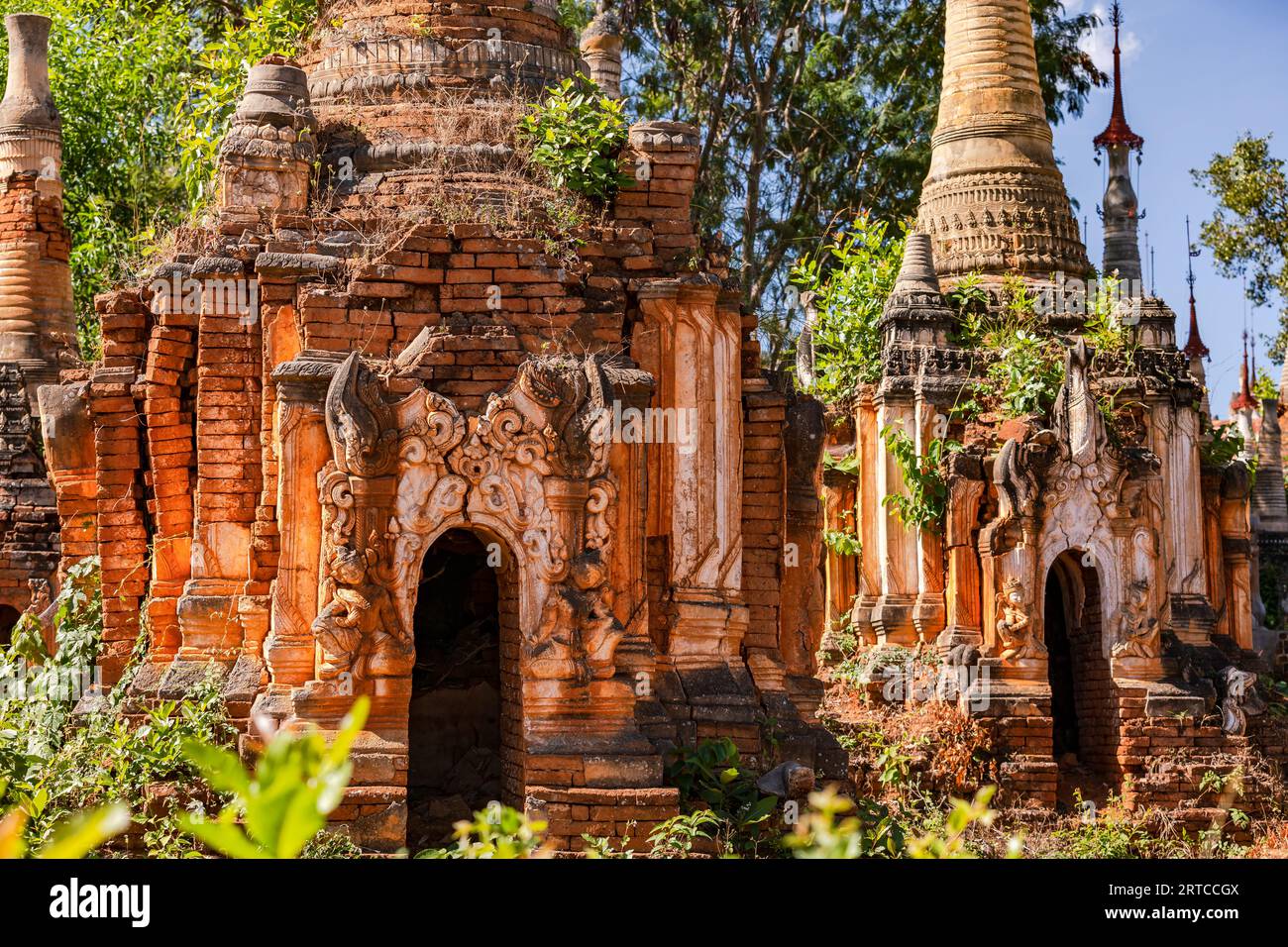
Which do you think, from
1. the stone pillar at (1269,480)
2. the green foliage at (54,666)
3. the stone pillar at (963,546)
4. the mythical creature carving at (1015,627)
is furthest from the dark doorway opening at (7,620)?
the stone pillar at (1269,480)

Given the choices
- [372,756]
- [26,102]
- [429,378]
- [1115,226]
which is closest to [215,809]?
[372,756]

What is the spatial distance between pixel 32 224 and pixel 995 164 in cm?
868

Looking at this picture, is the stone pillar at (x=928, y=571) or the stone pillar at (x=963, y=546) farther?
the stone pillar at (x=928, y=571)

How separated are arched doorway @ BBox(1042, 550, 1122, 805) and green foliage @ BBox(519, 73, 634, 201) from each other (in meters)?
6.09

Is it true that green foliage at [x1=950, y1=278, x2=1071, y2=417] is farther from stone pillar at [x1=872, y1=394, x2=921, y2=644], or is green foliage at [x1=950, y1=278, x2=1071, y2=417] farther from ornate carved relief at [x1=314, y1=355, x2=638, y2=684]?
ornate carved relief at [x1=314, y1=355, x2=638, y2=684]

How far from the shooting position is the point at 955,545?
13.7 meters

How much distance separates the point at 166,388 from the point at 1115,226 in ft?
42.6

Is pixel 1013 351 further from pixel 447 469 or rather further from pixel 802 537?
pixel 447 469

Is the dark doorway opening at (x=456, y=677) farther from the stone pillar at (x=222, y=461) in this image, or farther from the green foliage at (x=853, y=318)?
the green foliage at (x=853, y=318)

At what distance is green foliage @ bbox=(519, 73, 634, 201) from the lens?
29.9ft

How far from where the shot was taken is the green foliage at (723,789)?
7.98 m

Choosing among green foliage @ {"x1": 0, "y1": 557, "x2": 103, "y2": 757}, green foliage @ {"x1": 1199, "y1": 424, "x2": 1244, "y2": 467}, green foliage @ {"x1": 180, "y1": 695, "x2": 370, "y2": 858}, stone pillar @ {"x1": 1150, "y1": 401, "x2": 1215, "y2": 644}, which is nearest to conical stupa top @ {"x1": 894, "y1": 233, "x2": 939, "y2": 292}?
stone pillar @ {"x1": 1150, "y1": 401, "x2": 1215, "y2": 644}

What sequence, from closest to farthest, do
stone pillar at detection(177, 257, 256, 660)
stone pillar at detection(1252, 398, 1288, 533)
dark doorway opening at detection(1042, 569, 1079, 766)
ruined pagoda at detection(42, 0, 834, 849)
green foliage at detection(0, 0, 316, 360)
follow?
1. ruined pagoda at detection(42, 0, 834, 849)
2. stone pillar at detection(177, 257, 256, 660)
3. dark doorway opening at detection(1042, 569, 1079, 766)
4. green foliage at detection(0, 0, 316, 360)
5. stone pillar at detection(1252, 398, 1288, 533)

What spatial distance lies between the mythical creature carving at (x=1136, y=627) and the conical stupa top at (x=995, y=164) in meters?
3.81
